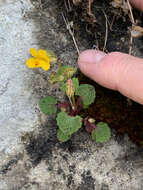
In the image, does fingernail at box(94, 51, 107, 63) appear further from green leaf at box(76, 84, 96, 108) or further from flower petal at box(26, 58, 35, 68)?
flower petal at box(26, 58, 35, 68)

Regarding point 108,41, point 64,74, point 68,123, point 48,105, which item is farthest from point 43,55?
point 108,41

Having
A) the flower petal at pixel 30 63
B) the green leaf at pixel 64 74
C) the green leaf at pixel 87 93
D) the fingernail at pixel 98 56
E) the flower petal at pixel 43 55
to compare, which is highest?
the flower petal at pixel 43 55

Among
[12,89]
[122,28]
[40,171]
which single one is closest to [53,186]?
[40,171]

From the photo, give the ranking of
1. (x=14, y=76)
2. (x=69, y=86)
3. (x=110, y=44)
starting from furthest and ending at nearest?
(x=110, y=44), (x=14, y=76), (x=69, y=86)

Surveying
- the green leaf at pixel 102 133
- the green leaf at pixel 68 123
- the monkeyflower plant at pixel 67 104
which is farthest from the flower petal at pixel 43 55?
the green leaf at pixel 102 133

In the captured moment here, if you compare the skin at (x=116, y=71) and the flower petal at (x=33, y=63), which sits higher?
the flower petal at (x=33, y=63)

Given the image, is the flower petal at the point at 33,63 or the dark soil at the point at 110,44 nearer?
the flower petal at the point at 33,63

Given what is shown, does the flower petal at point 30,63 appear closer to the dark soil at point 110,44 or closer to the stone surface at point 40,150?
the stone surface at point 40,150

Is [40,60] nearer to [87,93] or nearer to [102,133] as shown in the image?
[87,93]

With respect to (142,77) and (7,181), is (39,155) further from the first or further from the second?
(142,77)
